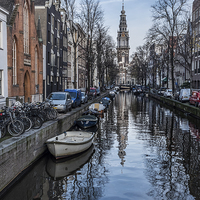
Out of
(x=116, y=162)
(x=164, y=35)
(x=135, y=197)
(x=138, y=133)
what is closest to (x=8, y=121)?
(x=116, y=162)

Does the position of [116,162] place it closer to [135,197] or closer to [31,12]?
[135,197]

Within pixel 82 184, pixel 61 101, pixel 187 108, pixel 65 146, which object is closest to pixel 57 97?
pixel 61 101

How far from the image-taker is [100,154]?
55.5ft

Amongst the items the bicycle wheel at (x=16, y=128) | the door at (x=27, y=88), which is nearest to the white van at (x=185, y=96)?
the door at (x=27, y=88)

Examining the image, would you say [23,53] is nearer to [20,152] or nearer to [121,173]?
[20,152]

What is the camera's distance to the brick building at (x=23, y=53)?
27.2 metres

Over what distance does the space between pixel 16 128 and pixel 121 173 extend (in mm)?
4866

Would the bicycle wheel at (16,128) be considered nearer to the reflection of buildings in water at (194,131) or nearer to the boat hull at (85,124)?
the boat hull at (85,124)

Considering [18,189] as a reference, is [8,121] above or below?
above

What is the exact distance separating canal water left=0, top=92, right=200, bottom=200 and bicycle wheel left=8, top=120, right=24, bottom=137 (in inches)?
66.1

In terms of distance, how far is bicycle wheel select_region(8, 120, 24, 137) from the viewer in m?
13.8

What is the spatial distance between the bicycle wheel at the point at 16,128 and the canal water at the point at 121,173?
66.1 inches

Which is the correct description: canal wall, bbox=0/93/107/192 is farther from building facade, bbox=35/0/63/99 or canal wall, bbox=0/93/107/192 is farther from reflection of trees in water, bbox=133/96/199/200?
building facade, bbox=35/0/63/99

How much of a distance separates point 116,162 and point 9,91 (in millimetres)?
13731
